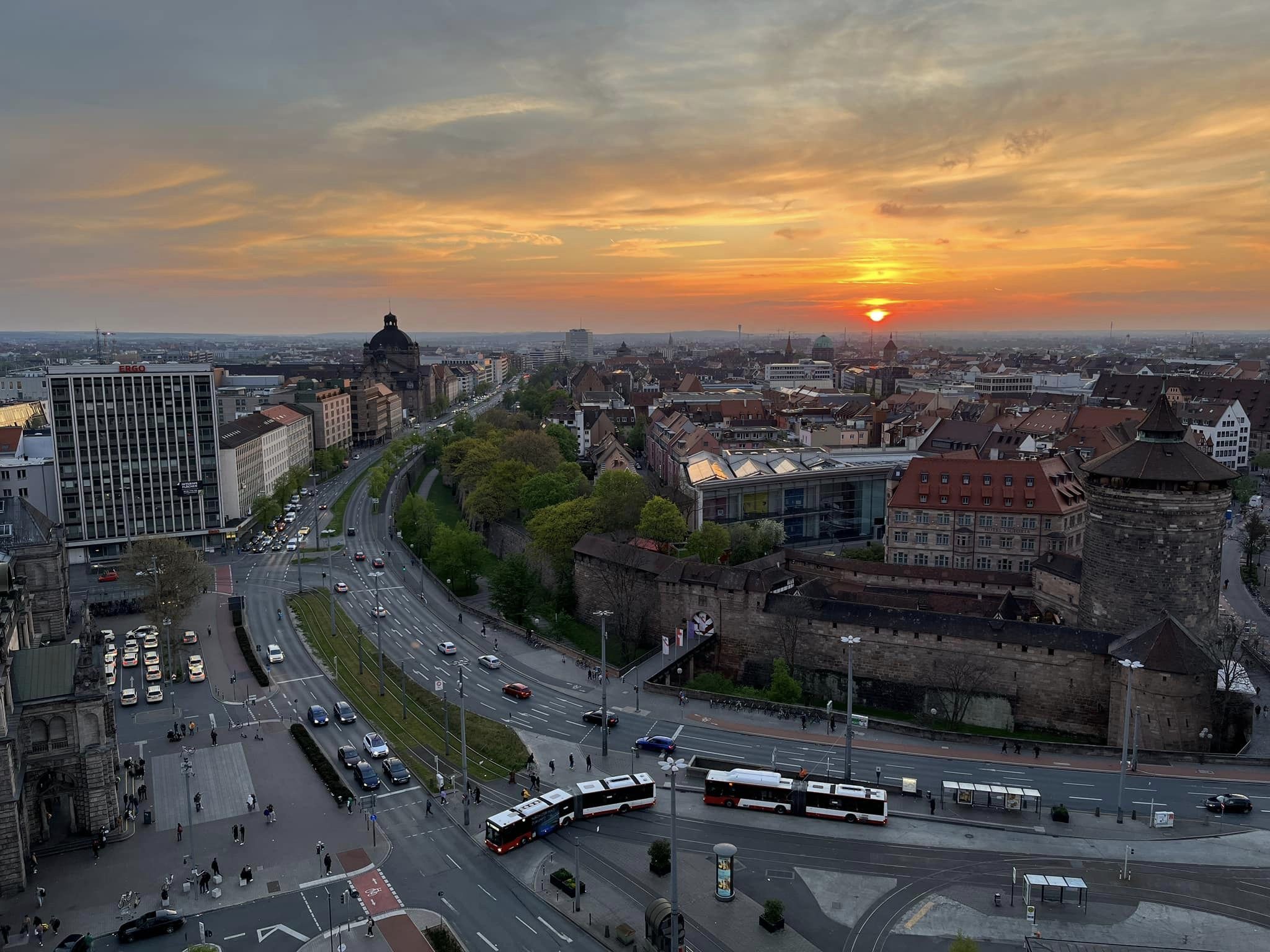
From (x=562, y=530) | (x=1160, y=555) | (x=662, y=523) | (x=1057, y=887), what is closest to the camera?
(x=1057, y=887)

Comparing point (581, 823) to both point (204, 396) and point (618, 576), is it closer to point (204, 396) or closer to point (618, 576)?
point (618, 576)

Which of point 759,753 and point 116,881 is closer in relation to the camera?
point 116,881

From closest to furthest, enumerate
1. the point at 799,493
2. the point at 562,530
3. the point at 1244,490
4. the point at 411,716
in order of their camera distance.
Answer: the point at 411,716 < the point at 562,530 < the point at 799,493 < the point at 1244,490

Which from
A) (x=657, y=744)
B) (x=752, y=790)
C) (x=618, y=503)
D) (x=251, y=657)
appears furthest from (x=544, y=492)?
(x=752, y=790)

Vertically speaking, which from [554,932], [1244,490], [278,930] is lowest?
[278,930]

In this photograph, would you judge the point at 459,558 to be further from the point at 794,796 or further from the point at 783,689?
the point at 794,796

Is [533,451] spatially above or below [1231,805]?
above

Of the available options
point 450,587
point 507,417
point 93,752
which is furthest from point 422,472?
point 93,752
